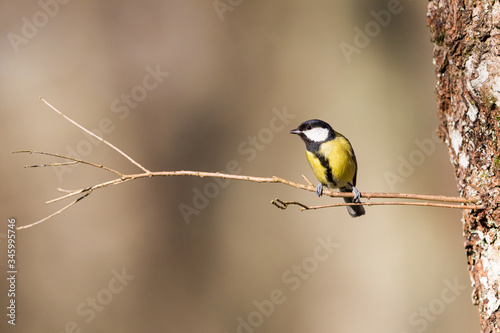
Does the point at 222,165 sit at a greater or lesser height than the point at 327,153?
greater

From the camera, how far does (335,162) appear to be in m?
2.03

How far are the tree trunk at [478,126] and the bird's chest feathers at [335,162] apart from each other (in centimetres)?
61

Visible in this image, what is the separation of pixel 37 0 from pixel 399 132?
153 inches

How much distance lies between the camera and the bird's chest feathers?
2.04 m

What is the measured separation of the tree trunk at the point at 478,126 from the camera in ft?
4.38

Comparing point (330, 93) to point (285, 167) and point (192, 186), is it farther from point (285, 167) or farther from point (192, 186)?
point (192, 186)

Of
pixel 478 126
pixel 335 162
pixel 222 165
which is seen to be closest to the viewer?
pixel 478 126

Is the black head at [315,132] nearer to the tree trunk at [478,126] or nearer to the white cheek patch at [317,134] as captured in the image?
the white cheek patch at [317,134]

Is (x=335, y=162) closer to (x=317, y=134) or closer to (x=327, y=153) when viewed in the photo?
(x=327, y=153)

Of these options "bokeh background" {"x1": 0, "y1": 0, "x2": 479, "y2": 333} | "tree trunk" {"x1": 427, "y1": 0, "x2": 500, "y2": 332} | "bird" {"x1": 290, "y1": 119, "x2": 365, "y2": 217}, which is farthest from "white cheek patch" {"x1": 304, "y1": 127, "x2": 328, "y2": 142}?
"bokeh background" {"x1": 0, "y1": 0, "x2": 479, "y2": 333}

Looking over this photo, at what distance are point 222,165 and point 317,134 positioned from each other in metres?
2.45

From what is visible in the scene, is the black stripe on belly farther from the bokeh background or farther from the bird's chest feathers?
the bokeh background

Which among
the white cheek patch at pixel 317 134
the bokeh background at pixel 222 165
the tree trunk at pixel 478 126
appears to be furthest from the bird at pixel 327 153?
the bokeh background at pixel 222 165

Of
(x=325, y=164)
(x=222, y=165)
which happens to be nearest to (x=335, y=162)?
(x=325, y=164)
